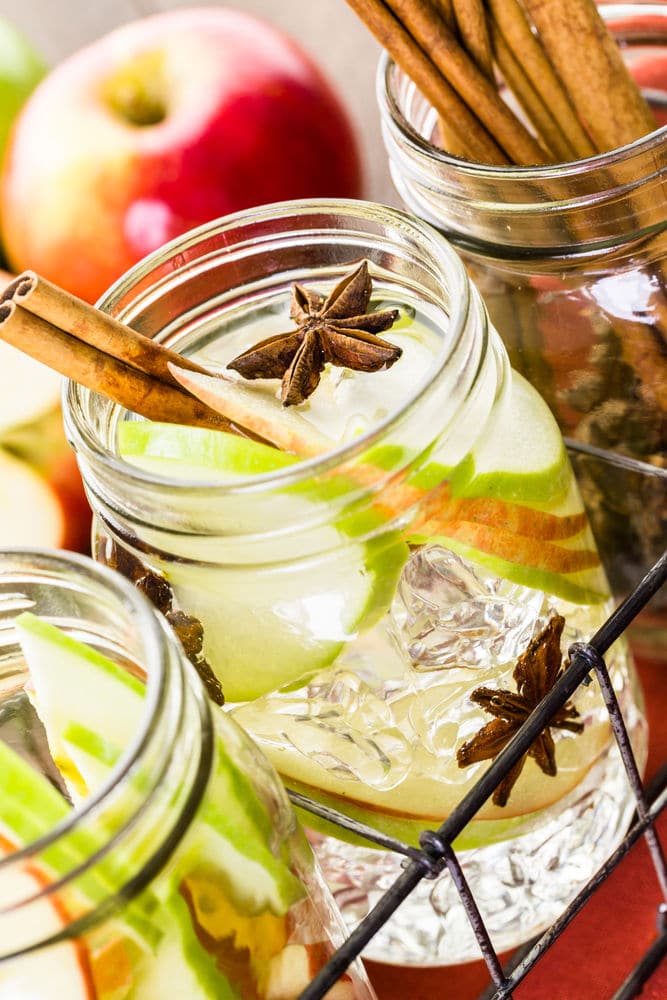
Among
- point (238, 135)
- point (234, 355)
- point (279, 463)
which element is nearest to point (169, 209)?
point (238, 135)

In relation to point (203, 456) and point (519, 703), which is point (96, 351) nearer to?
point (203, 456)

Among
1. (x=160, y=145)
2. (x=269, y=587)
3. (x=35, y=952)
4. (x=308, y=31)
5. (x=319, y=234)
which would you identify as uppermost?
(x=308, y=31)

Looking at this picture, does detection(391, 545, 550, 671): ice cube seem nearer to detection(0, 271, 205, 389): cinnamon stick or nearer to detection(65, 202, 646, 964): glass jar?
detection(65, 202, 646, 964): glass jar

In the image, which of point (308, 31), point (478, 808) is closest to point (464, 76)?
point (478, 808)

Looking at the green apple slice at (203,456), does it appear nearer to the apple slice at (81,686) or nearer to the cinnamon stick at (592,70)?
the apple slice at (81,686)

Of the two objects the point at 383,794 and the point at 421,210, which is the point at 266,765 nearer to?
the point at 383,794

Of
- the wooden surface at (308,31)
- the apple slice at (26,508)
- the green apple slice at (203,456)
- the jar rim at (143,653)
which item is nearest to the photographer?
the jar rim at (143,653)

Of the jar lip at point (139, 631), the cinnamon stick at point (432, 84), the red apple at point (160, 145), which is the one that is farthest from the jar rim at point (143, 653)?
the red apple at point (160, 145)
